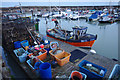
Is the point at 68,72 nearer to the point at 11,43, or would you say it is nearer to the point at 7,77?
the point at 7,77

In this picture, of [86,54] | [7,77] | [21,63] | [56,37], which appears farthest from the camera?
[56,37]

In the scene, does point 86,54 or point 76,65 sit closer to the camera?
point 76,65

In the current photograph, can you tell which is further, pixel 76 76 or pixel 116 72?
pixel 116 72

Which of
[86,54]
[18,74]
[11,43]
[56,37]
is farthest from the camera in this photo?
[56,37]

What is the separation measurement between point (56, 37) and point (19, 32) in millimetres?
4548

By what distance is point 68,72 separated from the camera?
4.94 m

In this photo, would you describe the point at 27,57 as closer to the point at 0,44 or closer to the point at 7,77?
the point at 7,77

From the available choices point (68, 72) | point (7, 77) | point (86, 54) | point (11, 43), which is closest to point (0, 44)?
point (11, 43)

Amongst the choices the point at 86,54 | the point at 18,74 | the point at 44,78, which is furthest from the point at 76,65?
the point at 18,74

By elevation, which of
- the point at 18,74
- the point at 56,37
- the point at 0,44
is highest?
the point at 56,37

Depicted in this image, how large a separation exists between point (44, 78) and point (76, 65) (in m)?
2.48

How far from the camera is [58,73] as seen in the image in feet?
16.0

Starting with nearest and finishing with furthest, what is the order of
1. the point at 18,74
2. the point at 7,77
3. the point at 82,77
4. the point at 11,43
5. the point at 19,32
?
the point at 82,77 → the point at 7,77 → the point at 18,74 → the point at 11,43 → the point at 19,32

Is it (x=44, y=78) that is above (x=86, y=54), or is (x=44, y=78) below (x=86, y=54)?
below
